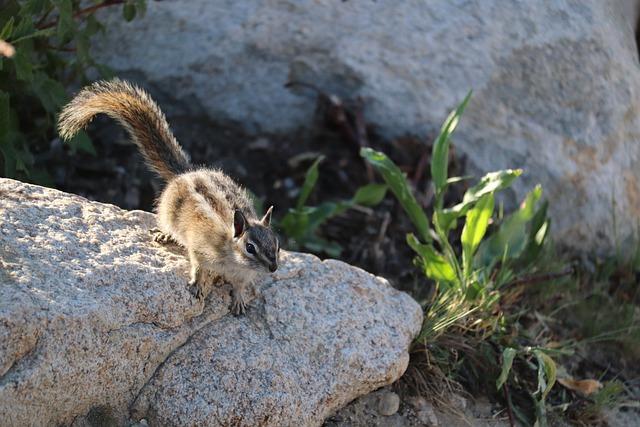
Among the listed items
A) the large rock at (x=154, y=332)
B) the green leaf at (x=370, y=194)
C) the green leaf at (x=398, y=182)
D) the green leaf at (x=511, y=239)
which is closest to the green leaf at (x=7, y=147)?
the large rock at (x=154, y=332)

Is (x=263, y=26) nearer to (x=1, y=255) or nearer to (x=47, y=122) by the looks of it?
(x=47, y=122)

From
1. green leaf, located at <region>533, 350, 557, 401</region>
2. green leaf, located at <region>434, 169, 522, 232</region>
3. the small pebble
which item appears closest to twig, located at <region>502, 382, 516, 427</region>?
green leaf, located at <region>533, 350, 557, 401</region>

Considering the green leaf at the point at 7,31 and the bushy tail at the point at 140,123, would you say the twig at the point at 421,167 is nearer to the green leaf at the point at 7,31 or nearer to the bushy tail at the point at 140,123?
the bushy tail at the point at 140,123

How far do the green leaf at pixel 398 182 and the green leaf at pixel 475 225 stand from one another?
433mm

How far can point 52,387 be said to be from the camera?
358 centimetres

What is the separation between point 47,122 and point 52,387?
2.30 meters

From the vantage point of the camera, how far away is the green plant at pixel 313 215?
19.3 ft

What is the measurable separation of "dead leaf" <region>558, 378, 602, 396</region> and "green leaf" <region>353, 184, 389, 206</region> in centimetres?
175

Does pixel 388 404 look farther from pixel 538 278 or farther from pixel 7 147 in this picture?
pixel 7 147

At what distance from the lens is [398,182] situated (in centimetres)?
554

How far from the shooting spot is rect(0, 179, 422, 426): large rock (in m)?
3.60

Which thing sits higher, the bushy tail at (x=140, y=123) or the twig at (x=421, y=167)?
the bushy tail at (x=140, y=123)

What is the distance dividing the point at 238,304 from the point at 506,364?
146 centimetres

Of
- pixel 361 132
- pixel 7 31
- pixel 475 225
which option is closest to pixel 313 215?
pixel 361 132
